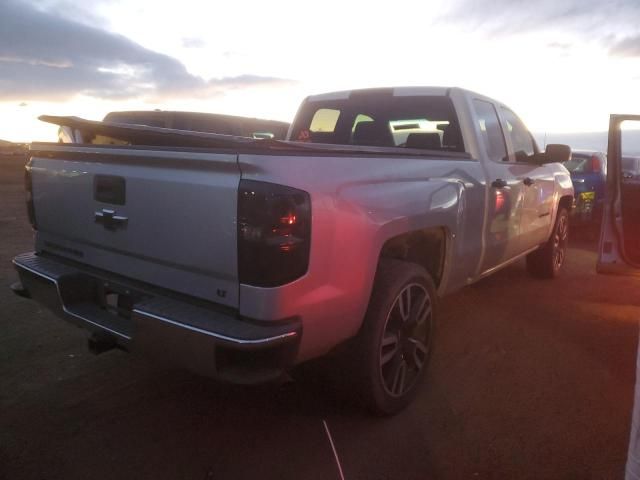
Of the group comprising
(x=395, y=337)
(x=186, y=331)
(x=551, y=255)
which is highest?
(x=186, y=331)

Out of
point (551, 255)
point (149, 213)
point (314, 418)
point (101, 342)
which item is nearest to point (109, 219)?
point (149, 213)

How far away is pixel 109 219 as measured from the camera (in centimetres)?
266

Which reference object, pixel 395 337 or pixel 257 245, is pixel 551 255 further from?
pixel 257 245

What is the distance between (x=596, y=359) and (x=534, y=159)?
187 centimetres

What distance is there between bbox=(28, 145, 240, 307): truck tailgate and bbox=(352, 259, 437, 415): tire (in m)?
0.84

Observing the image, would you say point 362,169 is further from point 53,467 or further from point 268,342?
point 53,467

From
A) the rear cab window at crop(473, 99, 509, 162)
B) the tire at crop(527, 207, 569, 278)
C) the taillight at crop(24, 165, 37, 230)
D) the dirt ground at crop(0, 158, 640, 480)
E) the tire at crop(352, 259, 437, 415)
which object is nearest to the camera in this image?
the dirt ground at crop(0, 158, 640, 480)

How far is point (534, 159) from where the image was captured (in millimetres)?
4895

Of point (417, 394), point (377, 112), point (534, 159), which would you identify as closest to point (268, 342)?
point (417, 394)

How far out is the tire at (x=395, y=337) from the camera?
9.06 ft

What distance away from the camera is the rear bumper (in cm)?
216

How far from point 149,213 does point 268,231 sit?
67 cm

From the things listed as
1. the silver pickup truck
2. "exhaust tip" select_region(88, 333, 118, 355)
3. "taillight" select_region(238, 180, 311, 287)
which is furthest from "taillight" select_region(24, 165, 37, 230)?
"taillight" select_region(238, 180, 311, 287)

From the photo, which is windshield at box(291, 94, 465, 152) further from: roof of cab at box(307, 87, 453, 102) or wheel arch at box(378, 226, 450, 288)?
wheel arch at box(378, 226, 450, 288)
